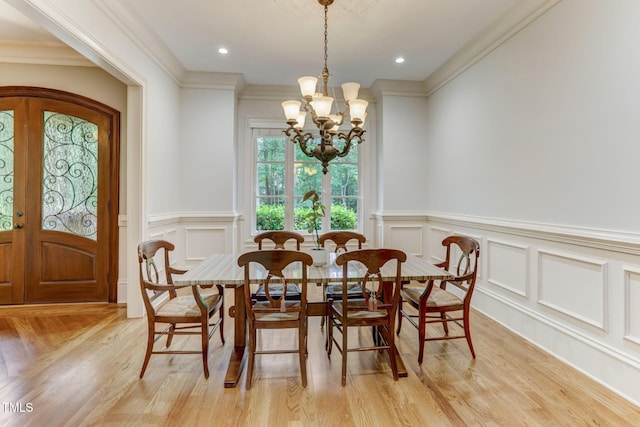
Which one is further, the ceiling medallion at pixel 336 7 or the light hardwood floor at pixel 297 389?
the ceiling medallion at pixel 336 7

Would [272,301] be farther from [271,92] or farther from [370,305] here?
[271,92]

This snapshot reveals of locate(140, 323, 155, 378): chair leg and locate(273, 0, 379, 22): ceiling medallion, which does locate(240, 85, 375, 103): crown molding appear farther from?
locate(140, 323, 155, 378): chair leg

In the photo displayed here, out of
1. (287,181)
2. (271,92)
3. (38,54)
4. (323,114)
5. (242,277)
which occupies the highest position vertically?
(271,92)

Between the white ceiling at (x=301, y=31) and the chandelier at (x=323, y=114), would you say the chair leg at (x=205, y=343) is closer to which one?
the chandelier at (x=323, y=114)

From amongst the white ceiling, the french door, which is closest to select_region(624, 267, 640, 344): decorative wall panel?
the white ceiling

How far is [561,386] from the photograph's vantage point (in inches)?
85.7

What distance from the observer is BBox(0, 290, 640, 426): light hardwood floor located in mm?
1861

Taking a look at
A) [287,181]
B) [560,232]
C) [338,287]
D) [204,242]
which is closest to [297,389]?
[338,287]

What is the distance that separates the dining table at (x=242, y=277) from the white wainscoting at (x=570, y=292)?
93 centimetres

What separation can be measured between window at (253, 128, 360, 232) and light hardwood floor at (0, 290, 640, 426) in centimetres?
254

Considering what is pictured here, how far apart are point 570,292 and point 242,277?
2418 millimetres

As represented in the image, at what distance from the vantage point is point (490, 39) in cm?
332

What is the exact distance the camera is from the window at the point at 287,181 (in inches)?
204

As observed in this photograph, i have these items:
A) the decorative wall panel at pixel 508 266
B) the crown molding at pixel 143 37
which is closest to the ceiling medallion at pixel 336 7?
the crown molding at pixel 143 37
